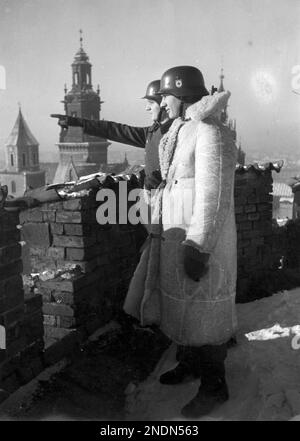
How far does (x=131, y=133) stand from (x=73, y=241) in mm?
1085

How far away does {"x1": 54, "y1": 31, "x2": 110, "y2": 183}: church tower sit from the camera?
→ 182ft

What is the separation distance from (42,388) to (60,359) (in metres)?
0.38

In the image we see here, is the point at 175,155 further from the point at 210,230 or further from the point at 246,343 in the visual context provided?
the point at 246,343

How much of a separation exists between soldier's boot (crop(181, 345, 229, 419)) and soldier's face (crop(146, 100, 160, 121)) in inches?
77.6

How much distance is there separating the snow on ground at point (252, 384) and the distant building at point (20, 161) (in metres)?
57.2

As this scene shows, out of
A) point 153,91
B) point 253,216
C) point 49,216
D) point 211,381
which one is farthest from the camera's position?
point 253,216

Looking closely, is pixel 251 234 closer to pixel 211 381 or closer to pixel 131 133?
pixel 131 133

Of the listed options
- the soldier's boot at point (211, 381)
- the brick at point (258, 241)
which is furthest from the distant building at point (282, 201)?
the soldier's boot at point (211, 381)

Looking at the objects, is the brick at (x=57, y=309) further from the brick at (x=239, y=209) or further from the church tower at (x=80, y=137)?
the church tower at (x=80, y=137)

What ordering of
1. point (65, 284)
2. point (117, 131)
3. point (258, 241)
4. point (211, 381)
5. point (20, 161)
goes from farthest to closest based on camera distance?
point (20, 161), point (258, 241), point (117, 131), point (65, 284), point (211, 381)

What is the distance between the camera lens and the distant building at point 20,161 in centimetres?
5878

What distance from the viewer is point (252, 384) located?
2.64m

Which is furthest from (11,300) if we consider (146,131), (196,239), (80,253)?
(146,131)
